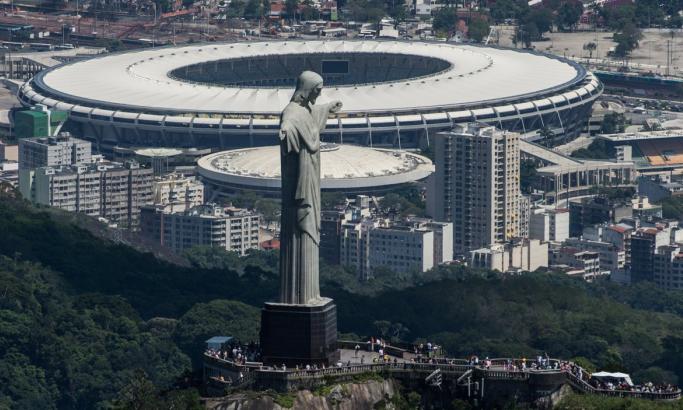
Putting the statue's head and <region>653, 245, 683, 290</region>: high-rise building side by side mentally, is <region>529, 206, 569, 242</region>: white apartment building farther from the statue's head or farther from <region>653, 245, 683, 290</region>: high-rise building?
the statue's head

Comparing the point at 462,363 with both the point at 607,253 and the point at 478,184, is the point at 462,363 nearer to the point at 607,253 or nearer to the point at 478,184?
the point at 607,253

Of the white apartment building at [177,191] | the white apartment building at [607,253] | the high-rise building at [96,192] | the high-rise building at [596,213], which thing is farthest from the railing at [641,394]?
the white apartment building at [177,191]

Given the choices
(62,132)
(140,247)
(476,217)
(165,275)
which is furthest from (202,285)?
(62,132)

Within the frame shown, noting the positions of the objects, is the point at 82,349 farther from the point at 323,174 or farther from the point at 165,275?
the point at 323,174

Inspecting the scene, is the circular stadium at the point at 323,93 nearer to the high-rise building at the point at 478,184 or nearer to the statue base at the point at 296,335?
the high-rise building at the point at 478,184

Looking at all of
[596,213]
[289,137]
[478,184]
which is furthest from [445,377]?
[596,213]

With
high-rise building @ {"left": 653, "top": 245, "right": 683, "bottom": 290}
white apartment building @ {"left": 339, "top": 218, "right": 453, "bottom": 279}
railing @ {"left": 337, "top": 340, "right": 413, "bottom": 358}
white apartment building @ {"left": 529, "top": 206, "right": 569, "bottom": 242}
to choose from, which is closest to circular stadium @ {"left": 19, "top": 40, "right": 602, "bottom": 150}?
white apartment building @ {"left": 529, "top": 206, "right": 569, "bottom": 242}
